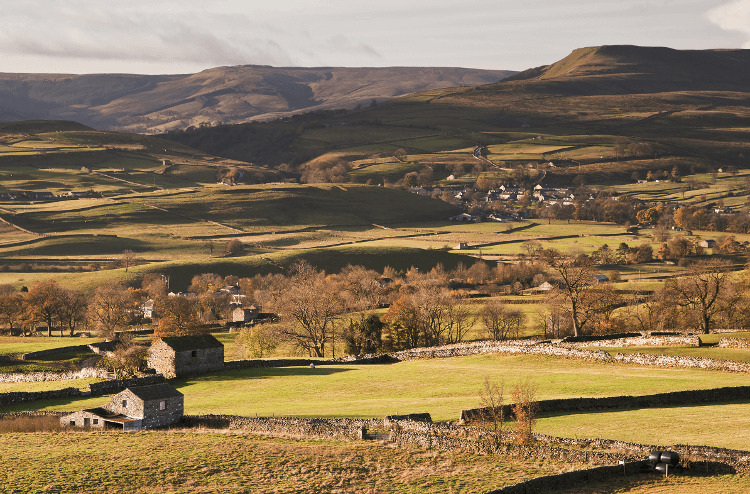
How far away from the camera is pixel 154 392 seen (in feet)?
134

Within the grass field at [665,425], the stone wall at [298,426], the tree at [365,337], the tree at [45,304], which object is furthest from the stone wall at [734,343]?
the tree at [45,304]

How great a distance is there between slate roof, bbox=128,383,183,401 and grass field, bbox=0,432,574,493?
13.0ft

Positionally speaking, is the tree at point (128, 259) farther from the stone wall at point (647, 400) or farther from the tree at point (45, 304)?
the stone wall at point (647, 400)

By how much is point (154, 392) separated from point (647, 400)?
28.4 metres

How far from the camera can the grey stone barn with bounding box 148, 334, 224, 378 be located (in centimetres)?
5703

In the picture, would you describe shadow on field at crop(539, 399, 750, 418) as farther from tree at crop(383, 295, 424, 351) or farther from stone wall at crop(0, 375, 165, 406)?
tree at crop(383, 295, 424, 351)

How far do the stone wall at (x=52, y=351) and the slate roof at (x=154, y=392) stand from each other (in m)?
33.0

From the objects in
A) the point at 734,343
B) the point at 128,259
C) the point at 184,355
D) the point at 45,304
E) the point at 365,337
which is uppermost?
the point at 128,259

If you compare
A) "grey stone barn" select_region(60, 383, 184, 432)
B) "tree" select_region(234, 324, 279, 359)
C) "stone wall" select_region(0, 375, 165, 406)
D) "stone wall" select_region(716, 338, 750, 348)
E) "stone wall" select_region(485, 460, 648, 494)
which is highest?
"stone wall" select_region(716, 338, 750, 348)

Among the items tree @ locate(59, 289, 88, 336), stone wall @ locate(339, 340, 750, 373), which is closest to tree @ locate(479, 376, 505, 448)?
stone wall @ locate(339, 340, 750, 373)

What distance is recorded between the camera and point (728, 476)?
2702 cm

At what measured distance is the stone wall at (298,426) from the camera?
117ft

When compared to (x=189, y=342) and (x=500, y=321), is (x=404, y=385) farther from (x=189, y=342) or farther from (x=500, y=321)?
(x=500, y=321)

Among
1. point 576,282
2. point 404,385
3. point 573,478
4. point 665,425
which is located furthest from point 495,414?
point 576,282
